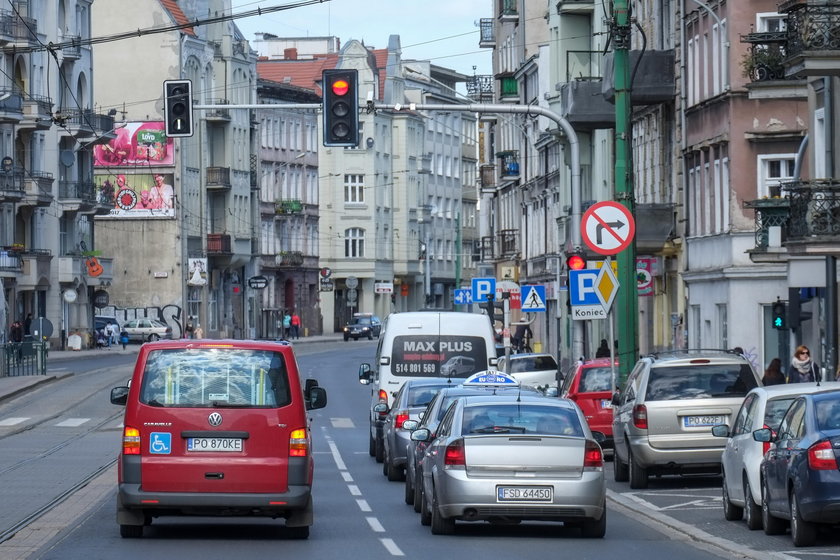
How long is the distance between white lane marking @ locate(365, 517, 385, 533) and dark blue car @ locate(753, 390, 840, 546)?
365 centimetres

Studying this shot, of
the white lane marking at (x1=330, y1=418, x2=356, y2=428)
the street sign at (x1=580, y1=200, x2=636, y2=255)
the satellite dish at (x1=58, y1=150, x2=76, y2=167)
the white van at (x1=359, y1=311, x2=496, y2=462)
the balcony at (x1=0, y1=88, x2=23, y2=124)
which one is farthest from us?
the satellite dish at (x1=58, y1=150, x2=76, y2=167)

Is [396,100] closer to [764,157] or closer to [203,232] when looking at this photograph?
[203,232]

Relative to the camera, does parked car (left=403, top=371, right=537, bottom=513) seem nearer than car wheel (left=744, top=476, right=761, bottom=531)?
No

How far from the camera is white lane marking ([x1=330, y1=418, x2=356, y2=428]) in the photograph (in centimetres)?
4327

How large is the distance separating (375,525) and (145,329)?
80.1m

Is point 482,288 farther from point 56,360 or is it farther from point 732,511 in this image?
point 732,511

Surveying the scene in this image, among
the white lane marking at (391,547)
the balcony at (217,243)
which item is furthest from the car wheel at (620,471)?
the balcony at (217,243)

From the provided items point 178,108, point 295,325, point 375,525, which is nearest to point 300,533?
point 375,525

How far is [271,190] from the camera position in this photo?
123 m

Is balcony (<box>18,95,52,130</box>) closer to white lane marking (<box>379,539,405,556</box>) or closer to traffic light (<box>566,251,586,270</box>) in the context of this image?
traffic light (<box>566,251,586,270</box>)

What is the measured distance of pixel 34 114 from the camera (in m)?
82.6

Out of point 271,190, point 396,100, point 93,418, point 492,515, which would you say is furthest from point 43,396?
point 396,100

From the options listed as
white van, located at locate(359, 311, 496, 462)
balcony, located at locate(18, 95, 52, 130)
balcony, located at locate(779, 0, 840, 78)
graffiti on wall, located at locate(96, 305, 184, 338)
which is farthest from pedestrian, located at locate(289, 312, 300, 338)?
balcony, located at locate(779, 0, 840, 78)

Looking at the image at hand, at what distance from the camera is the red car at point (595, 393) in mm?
30828
